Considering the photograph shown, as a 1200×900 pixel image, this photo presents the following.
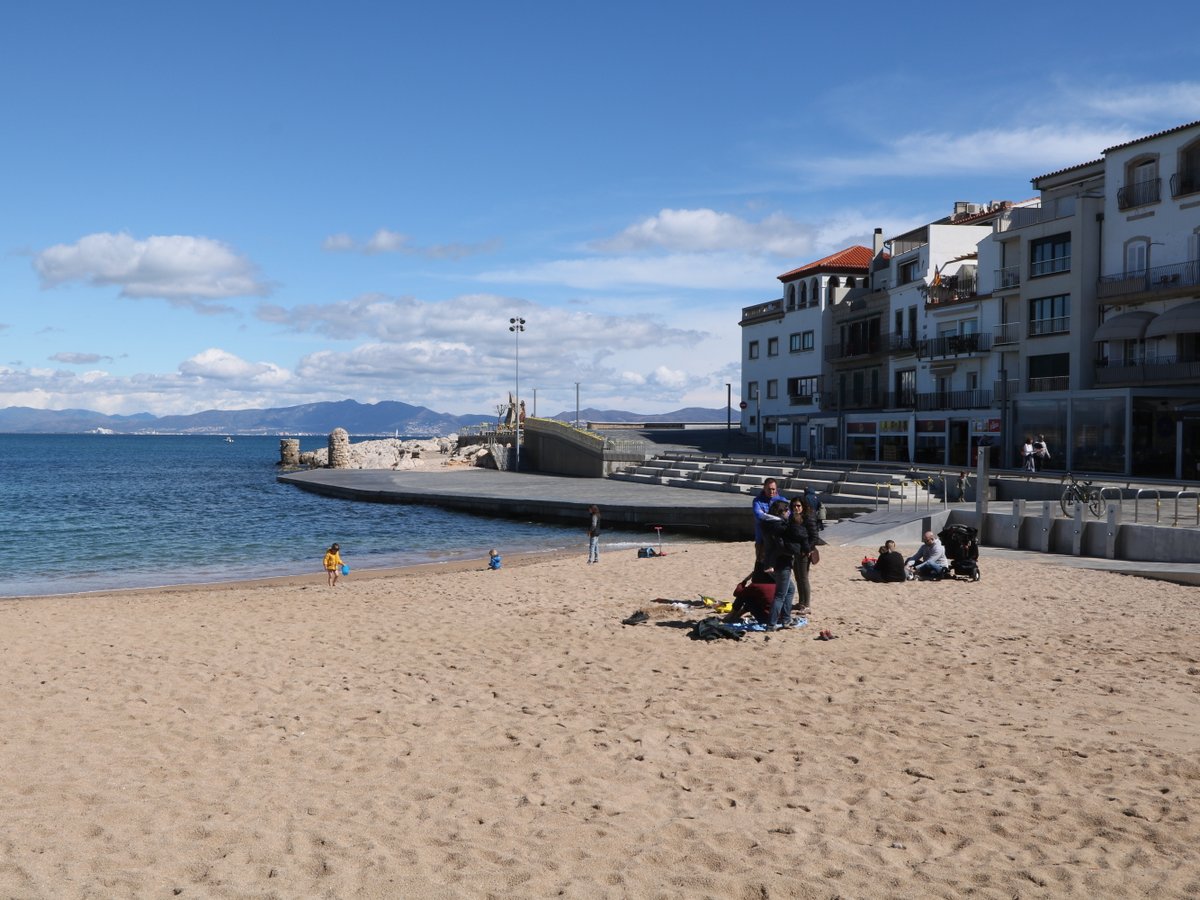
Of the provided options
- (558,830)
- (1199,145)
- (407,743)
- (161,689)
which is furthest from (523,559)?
(1199,145)

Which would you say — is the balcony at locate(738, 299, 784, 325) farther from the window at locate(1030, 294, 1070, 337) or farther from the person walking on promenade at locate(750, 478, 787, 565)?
the person walking on promenade at locate(750, 478, 787, 565)

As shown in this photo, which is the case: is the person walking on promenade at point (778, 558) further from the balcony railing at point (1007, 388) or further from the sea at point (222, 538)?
the balcony railing at point (1007, 388)

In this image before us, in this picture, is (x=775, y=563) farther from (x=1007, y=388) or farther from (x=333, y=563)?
(x=1007, y=388)

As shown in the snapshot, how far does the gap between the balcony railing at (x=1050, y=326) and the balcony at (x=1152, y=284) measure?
1.78 meters

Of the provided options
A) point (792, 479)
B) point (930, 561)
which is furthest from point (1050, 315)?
point (930, 561)

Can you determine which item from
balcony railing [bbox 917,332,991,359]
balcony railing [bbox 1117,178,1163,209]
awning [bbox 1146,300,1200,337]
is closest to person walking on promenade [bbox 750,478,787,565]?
awning [bbox 1146,300,1200,337]

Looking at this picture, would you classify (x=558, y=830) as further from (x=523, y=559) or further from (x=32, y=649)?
(x=523, y=559)

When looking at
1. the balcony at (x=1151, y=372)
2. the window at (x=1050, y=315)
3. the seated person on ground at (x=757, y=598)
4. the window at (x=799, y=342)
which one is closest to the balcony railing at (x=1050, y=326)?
the window at (x=1050, y=315)

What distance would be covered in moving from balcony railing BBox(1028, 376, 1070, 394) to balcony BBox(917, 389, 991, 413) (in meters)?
2.19

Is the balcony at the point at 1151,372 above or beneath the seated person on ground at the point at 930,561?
above

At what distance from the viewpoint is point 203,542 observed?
111 feet

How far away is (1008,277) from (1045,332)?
3.74 meters

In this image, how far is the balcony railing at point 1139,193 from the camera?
36.5 meters

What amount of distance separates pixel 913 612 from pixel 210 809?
11.0 m
